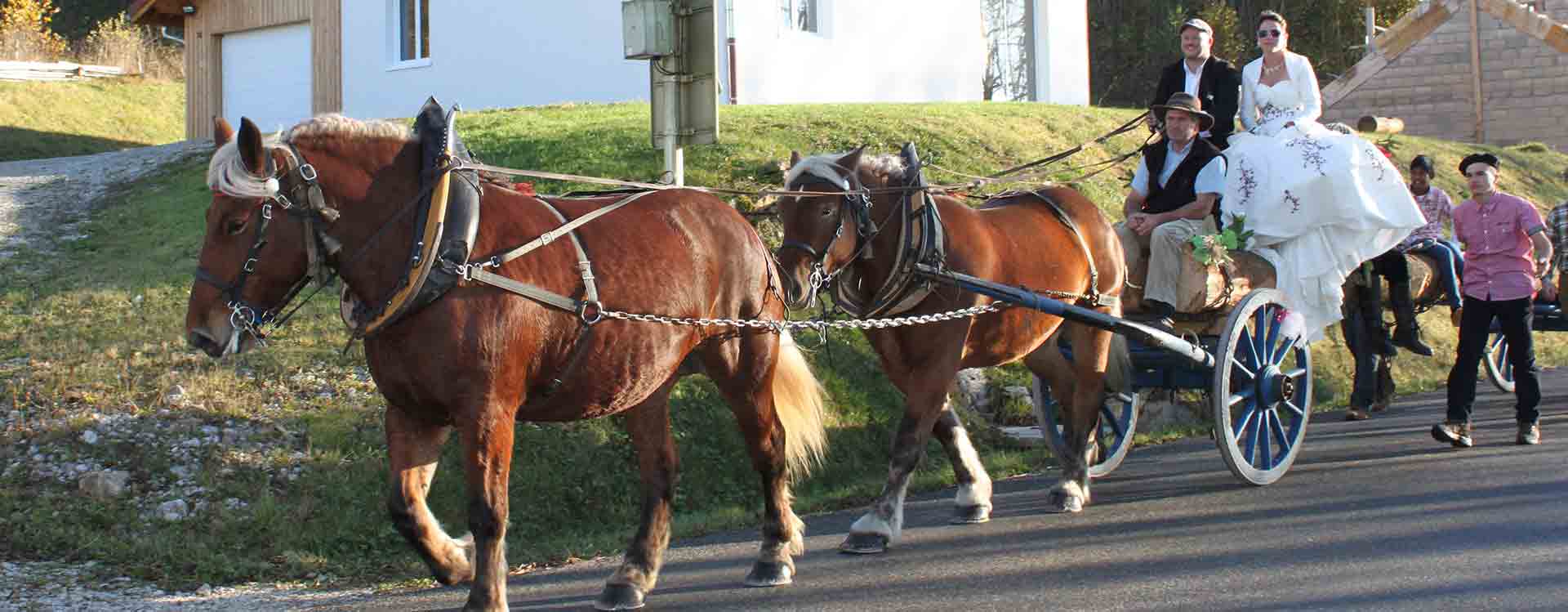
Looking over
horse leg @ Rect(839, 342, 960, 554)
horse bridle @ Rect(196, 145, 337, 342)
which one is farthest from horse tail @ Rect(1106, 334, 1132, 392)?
horse bridle @ Rect(196, 145, 337, 342)

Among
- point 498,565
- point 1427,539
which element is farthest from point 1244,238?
point 498,565

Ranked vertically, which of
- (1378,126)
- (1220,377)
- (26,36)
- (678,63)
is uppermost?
(26,36)

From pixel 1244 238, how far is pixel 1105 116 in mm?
10770

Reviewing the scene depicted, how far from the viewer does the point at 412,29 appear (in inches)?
847

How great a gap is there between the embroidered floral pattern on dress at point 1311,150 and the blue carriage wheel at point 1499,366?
4289 millimetres

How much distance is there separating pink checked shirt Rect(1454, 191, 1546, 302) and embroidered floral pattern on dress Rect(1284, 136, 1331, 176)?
1.46 m

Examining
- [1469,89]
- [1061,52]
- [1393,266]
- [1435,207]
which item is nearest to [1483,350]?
[1393,266]

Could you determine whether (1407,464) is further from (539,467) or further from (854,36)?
(854,36)

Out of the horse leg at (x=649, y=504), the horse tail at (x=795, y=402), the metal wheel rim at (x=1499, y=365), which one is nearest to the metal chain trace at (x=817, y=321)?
the horse tail at (x=795, y=402)

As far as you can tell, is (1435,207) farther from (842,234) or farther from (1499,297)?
(842,234)

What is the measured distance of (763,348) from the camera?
6320 millimetres

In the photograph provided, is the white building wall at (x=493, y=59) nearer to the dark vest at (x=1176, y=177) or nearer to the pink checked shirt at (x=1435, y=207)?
A: the pink checked shirt at (x=1435, y=207)

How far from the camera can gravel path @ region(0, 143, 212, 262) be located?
12.0m

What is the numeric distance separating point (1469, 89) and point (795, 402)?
2551cm
